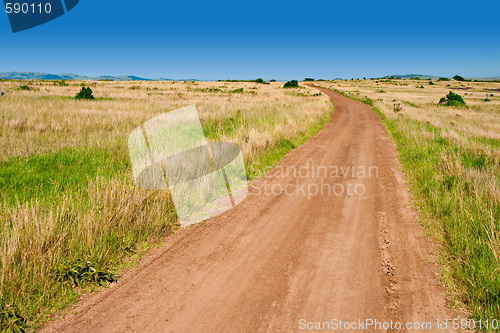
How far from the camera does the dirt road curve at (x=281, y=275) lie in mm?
3051

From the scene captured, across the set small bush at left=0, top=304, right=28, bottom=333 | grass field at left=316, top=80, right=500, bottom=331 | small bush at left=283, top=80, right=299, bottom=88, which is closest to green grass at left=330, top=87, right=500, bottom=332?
grass field at left=316, top=80, right=500, bottom=331

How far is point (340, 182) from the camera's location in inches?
Result: 296

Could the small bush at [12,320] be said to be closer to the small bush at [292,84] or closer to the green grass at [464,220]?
the green grass at [464,220]

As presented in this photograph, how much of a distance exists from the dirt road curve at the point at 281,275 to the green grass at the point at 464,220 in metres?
0.27

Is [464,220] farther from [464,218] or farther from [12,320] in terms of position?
[12,320]

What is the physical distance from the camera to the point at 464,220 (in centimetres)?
486

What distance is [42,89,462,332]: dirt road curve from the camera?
3.05 meters

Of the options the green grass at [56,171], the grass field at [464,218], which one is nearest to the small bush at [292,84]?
the grass field at [464,218]

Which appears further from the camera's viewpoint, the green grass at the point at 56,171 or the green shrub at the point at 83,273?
the green grass at the point at 56,171

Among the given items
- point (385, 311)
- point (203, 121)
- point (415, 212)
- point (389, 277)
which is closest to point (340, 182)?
point (415, 212)

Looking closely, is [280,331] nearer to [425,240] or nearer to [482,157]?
[425,240]

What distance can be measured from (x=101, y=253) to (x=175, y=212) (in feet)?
5.74

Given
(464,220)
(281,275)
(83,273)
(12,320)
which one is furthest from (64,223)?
(464,220)

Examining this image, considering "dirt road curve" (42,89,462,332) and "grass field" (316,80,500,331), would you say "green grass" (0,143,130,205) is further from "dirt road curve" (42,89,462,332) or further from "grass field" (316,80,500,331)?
"grass field" (316,80,500,331)
